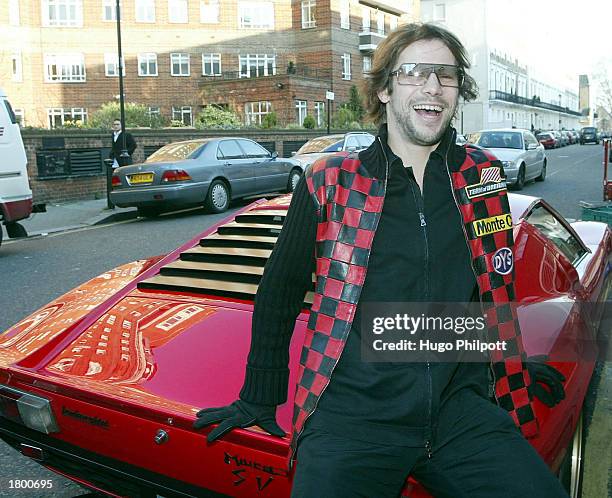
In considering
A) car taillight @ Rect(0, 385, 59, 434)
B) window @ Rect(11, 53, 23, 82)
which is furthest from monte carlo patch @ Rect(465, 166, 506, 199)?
window @ Rect(11, 53, 23, 82)

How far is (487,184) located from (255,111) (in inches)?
1681

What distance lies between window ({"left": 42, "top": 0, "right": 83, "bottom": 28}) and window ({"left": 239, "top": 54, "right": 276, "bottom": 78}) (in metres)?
11.0

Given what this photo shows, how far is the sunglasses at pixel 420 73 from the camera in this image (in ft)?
7.41

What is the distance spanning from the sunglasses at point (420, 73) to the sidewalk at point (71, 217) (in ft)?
35.5

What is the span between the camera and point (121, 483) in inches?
94.4

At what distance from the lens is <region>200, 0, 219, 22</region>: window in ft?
155

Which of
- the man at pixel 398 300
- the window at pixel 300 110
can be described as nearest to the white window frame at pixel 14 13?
the window at pixel 300 110

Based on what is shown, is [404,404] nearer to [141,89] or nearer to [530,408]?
[530,408]

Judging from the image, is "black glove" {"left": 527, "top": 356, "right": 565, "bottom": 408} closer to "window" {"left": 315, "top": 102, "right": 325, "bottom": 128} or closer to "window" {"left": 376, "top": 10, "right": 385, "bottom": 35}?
"window" {"left": 315, "top": 102, "right": 325, "bottom": 128}

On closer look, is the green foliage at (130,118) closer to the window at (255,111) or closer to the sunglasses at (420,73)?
the window at (255,111)

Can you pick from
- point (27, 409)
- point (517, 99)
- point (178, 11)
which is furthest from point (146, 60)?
point (517, 99)

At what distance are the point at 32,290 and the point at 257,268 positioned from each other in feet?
16.5

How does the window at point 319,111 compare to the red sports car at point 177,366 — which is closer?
the red sports car at point 177,366

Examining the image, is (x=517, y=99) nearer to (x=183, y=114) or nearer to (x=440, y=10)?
(x=440, y=10)
